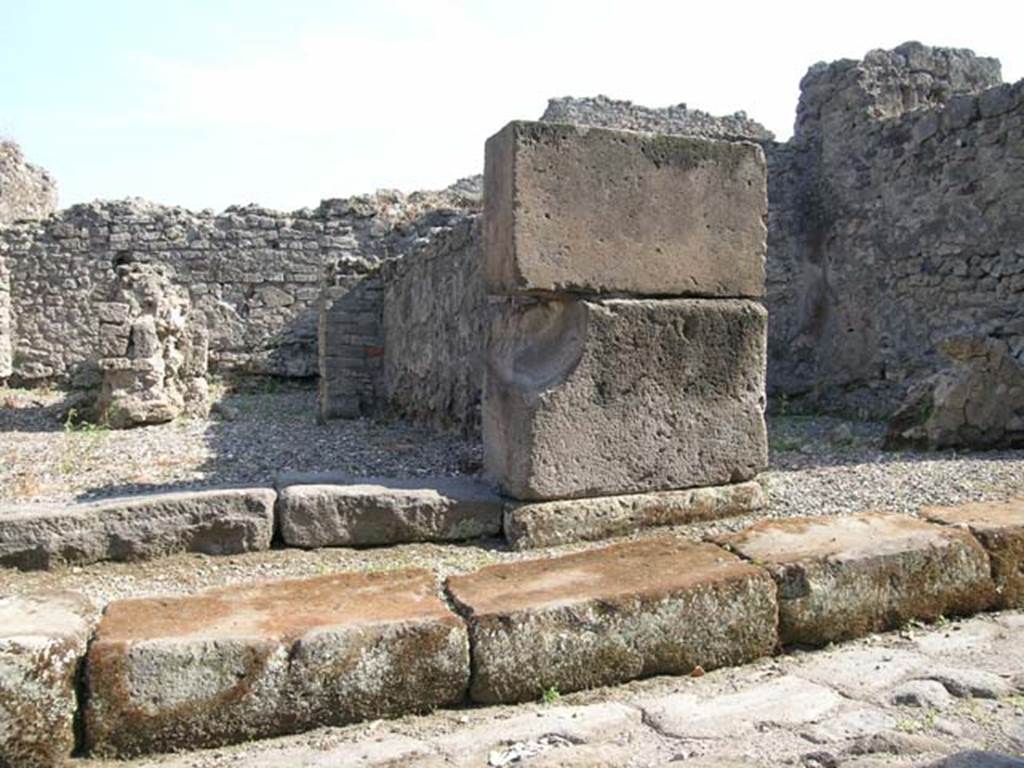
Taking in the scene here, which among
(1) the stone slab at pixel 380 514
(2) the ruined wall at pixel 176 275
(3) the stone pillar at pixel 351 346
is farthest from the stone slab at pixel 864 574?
(2) the ruined wall at pixel 176 275

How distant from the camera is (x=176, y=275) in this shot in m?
13.4

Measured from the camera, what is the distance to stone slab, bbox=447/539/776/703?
2.87 metres

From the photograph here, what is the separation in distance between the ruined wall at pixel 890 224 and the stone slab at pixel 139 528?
647cm

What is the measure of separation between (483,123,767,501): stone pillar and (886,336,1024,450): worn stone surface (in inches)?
132

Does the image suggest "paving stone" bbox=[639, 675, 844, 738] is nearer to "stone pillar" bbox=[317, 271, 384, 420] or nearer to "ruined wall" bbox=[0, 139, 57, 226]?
"stone pillar" bbox=[317, 271, 384, 420]

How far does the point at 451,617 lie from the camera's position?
9.37 feet

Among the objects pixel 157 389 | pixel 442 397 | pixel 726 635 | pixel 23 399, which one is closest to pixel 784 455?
pixel 442 397

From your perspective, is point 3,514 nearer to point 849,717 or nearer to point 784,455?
point 849,717

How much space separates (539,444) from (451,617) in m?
1.17

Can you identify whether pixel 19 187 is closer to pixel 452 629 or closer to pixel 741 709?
pixel 452 629

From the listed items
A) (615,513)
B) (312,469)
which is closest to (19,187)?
(312,469)

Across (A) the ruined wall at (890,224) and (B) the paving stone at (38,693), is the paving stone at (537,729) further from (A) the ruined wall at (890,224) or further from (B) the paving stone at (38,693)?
(A) the ruined wall at (890,224)

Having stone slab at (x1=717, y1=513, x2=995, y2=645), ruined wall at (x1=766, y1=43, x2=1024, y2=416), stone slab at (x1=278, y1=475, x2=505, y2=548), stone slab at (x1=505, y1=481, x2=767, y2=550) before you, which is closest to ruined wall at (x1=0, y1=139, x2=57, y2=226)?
ruined wall at (x1=766, y1=43, x2=1024, y2=416)

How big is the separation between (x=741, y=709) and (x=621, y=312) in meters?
1.79
